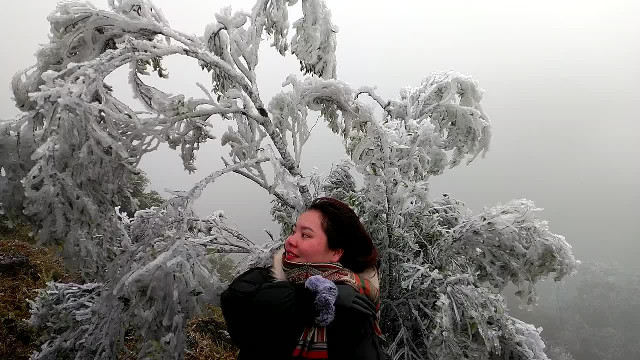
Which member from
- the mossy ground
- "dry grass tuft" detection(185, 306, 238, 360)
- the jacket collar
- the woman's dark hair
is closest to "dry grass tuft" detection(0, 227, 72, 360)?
the mossy ground

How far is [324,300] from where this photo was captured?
161 cm

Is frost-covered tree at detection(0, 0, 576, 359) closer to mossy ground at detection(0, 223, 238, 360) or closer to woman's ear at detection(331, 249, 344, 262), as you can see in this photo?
woman's ear at detection(331, 249, 344, 262)

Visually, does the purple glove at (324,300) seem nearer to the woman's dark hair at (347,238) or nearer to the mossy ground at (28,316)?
the woman's dark hair at (347,238)

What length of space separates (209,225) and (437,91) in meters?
3.58

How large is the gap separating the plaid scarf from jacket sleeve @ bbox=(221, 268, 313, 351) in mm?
62

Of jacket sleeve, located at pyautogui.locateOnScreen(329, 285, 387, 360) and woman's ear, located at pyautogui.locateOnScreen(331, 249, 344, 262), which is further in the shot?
woman's ear, located at pyautogui.locateOnScreen(331, 249, 344, 262)

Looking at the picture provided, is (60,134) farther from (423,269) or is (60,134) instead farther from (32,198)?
(423,269)

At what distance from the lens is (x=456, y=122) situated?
5.29 meters

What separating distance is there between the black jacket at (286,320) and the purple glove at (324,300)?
0.12 ft

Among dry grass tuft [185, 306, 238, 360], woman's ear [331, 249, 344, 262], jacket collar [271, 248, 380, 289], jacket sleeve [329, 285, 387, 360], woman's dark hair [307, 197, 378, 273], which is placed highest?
woman's dark hair [307, 197, 378, 273]

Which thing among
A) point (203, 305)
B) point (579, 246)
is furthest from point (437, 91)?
point (579, 246)

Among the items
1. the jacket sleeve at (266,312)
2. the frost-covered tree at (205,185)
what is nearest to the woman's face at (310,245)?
the jacket sleeve at (266,312)

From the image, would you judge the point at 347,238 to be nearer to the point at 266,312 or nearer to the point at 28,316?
A: the point at 266,312

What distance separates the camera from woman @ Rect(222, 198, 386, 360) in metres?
1.64
